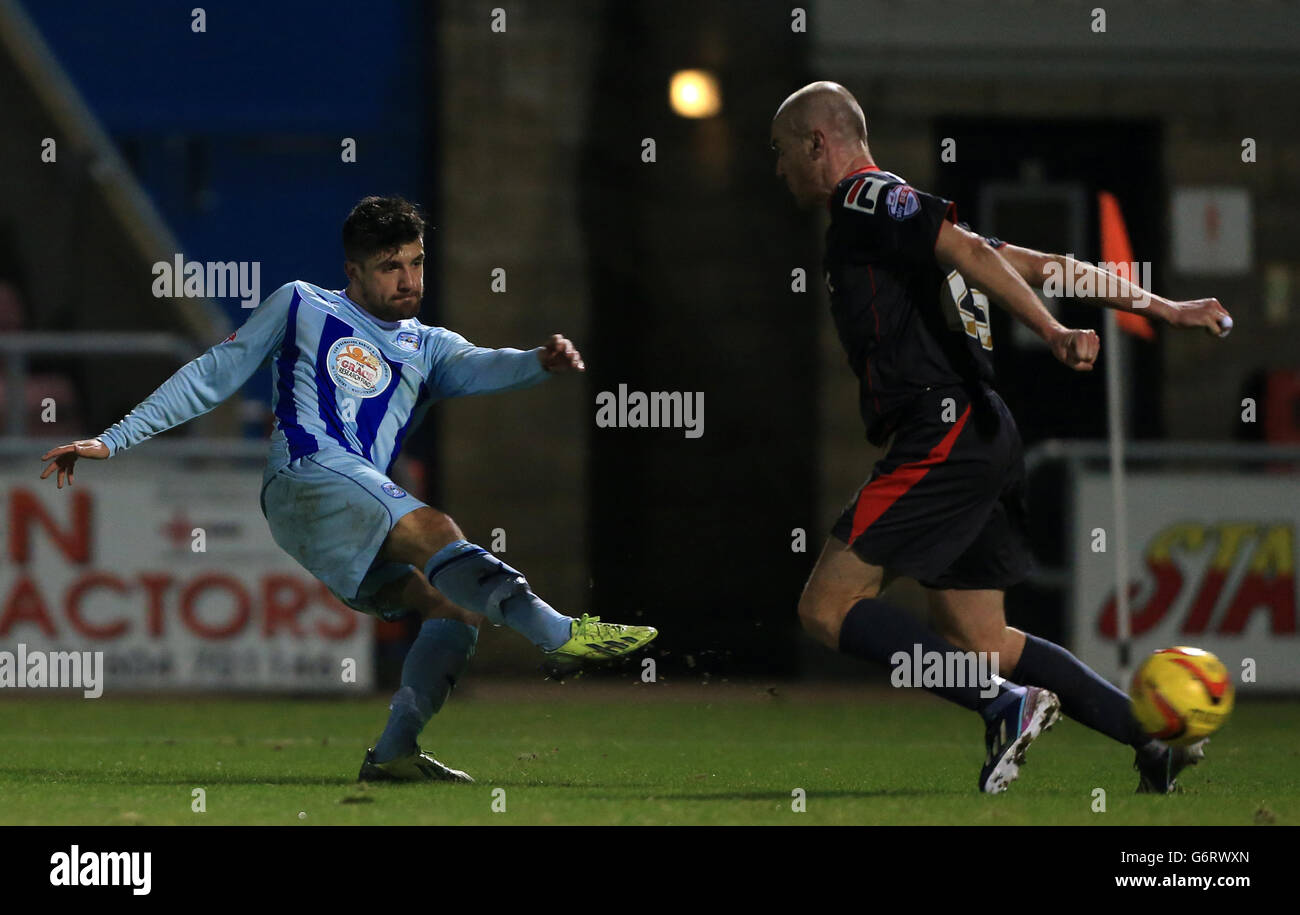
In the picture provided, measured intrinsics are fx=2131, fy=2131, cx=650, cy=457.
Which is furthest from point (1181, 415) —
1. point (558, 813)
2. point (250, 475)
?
Answer: point (558, 813)

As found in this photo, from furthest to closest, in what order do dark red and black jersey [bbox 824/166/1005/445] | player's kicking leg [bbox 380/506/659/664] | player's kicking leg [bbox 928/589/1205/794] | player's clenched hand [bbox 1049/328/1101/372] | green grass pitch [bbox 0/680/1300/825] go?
player's kicking leg [bbox 928/589/1205/794] < dark red and black jersey [bbox 824/166/1005/445] < player's kicking leg [bbox 380/506/659/664] < green grass pitch [bbox 0/680/1300/825] < player's clenched hand [bbox 1049/328/1101/372]

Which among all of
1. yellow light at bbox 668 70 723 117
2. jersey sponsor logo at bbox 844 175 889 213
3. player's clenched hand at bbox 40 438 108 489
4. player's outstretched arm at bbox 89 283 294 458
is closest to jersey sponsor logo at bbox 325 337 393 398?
player's outstretched arm at bbox 89 283 294 458

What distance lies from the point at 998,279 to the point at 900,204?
362mm

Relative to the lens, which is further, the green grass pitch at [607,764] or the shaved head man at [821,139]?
the shaved head man at [821,139]

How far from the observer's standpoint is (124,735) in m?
8.51

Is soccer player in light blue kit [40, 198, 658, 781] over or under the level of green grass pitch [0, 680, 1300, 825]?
over

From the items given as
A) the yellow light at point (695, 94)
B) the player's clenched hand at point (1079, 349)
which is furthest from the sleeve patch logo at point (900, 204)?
the yellow light at point (695, 94)

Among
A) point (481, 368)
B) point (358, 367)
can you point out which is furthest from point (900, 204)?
point (358, 367)

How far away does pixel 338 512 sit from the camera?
5.96 metres

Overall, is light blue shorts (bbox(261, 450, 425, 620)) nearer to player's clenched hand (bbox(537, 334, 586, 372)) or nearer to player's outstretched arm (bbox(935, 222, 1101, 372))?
player's clenched hand (bbox(537, 334, 586, 372))

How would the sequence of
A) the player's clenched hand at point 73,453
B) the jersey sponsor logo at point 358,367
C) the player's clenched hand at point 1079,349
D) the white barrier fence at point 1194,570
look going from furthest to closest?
the white barrier fence at point 1194,570 → the jersey sponsor logo at point 358,367 → the player's clenched hand at point 73,453 → the player's clenched hand at point 1079,349

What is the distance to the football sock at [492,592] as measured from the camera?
5.80 metres

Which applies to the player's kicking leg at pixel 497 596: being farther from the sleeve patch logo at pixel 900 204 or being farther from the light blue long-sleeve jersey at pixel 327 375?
the sleeve patch logo at pixel 900 204

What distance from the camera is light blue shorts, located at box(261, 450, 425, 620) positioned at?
594 cm
